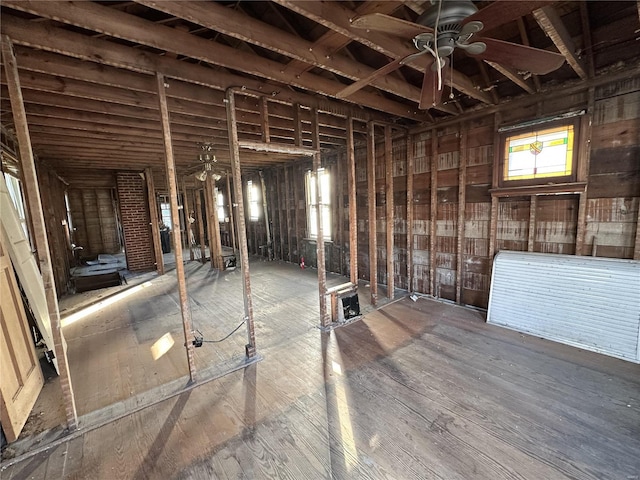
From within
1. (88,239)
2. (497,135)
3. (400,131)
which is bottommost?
(88,239)

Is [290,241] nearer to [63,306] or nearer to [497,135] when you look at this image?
[63,306]

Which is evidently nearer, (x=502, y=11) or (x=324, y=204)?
(x=502, y=11)

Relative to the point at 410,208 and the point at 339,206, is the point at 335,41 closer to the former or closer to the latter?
the point at 410,208

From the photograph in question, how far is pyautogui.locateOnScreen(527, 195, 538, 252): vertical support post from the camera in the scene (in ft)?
11.1

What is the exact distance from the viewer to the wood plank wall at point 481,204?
9.31 feet

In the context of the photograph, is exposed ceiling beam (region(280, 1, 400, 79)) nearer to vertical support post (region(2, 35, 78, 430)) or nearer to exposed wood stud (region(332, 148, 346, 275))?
vertical support post (region(2, 35, 78, 430))

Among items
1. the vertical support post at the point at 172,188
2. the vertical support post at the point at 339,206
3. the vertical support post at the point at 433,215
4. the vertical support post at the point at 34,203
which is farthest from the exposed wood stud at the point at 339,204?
the vertical support post at the point at 34,203

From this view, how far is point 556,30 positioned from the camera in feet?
6.71

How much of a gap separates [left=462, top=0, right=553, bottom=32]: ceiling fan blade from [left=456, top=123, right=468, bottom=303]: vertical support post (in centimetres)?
270

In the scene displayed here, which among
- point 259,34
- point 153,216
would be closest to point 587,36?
point 259,34

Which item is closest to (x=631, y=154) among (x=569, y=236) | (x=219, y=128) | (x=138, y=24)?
(x=569, y=236)

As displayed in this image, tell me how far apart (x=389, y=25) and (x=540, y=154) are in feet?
9.62

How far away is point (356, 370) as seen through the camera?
268cm

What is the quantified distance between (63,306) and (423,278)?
6374 mm
